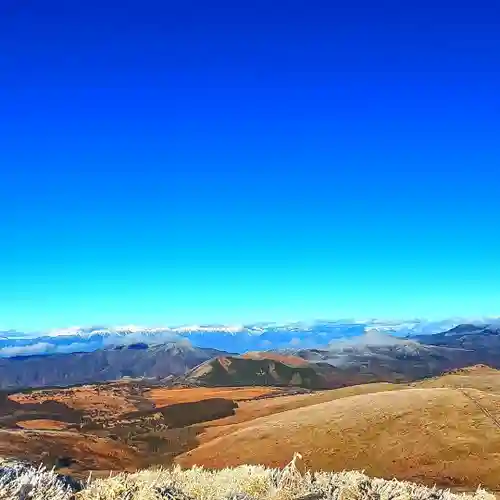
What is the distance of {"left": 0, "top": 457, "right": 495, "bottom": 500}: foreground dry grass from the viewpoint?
12.9 metres

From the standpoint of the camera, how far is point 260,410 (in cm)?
8519

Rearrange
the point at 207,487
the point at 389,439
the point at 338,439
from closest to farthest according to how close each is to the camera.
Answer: the point at 207,487
the point at 389,439
the point at 338,439

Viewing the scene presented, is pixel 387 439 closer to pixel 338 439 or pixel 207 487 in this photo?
pixel 338 439

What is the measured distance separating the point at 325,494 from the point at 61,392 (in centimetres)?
12621

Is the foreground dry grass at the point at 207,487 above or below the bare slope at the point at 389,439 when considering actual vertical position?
above

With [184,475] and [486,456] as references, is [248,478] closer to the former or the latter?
[184,475]

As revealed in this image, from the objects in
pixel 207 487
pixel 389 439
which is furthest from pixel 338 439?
pixel 207 487

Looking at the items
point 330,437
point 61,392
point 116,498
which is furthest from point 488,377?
point 61,392

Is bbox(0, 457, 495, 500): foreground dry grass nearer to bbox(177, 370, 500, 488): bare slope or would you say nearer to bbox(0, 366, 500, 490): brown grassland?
bbox(0, 366, 500, 490): brown grassland

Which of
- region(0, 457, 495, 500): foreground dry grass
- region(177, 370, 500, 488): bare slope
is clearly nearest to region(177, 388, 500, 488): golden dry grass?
region(177, 370, 500, 488): bare slope

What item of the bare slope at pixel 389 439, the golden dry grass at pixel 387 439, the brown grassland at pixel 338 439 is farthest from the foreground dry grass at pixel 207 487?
the bare slope at pixel 389 439

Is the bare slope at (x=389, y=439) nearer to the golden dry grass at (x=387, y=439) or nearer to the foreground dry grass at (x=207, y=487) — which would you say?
the golden dry grass at (x=387, y=439)

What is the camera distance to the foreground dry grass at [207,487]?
12891 mm

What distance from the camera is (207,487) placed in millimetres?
15422
